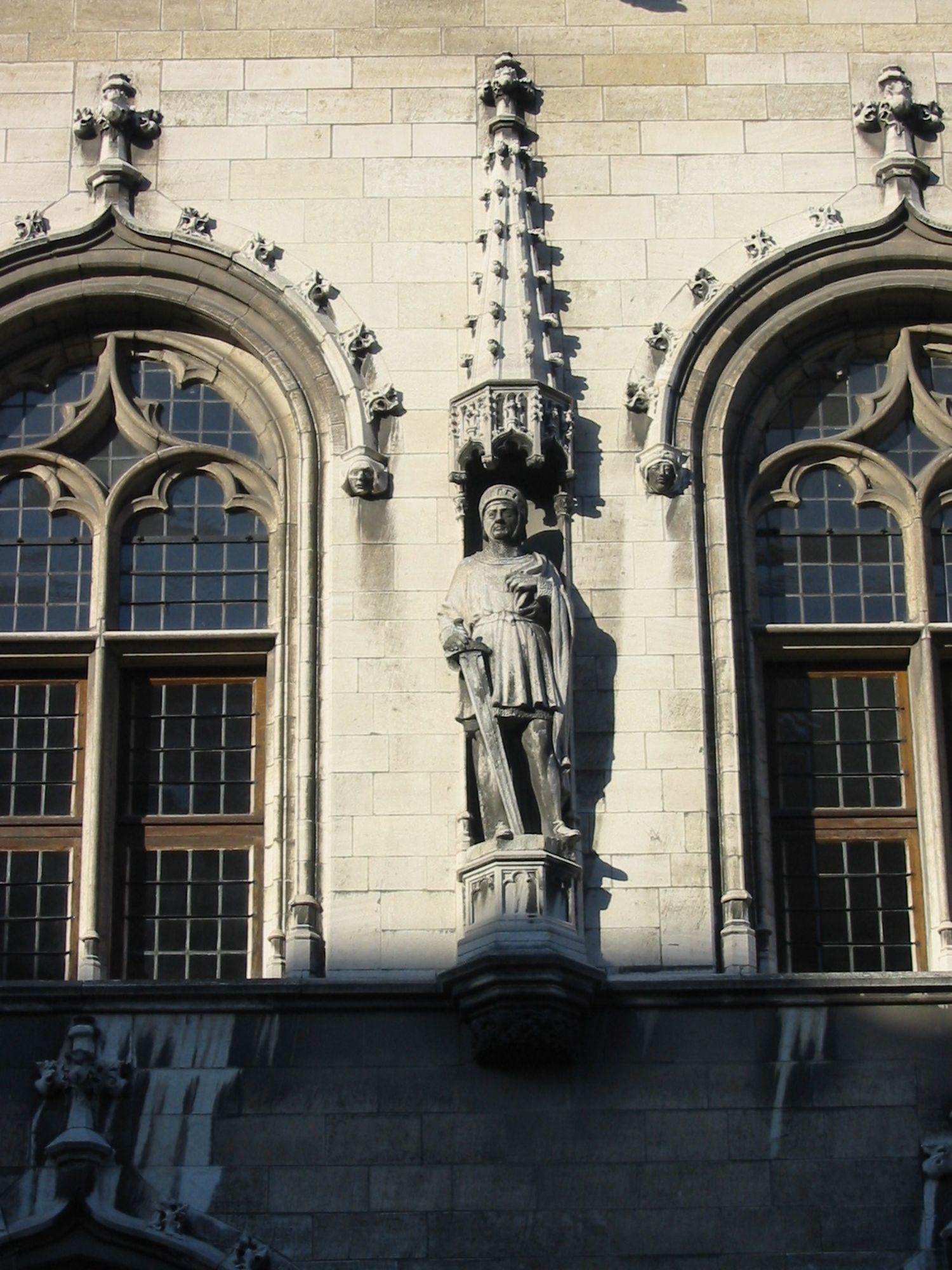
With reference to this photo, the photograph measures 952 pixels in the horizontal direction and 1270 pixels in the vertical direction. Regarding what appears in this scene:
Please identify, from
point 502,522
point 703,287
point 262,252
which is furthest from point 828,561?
point 262,252

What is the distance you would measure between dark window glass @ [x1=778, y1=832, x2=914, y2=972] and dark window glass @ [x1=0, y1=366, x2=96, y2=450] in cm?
589

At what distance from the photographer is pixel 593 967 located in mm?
19016

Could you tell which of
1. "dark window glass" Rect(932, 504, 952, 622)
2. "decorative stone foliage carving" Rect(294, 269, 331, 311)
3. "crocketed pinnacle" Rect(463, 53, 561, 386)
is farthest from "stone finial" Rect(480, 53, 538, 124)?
"dark window glass" Rect(932, 504, 952, 622)

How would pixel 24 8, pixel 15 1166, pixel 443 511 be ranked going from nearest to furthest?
pixel 15 1166
pixel 443 511
pixel 24 8

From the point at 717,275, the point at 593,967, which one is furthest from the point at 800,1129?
the point at 717,275

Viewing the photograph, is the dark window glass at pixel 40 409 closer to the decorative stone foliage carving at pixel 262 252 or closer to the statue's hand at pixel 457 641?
the decorative stone foliage carving at pixel 262 252

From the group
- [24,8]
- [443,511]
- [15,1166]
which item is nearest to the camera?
[15,1166]

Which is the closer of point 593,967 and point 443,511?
point 593,967

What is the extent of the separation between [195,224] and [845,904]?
21.6 ft

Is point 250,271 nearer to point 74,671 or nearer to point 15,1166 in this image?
point 74,671

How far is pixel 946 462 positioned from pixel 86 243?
6241 millimetres

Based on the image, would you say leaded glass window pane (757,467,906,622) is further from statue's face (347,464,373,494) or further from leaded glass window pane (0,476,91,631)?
leaded glass window pane (0,476,91,631)

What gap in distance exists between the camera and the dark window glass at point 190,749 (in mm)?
20641

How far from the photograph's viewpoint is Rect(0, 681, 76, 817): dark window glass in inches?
813
